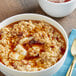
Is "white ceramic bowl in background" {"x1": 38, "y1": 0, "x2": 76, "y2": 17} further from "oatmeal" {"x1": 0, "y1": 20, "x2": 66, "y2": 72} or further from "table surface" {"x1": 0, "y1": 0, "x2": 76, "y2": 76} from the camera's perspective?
"oatmeal" {"x1": 0, "y1": 20, "x2": 66, "y2": 72}

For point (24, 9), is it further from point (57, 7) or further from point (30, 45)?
point (30, 45)

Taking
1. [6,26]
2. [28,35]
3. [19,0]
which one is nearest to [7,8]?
[19,0]

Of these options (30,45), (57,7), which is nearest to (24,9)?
(57,7)

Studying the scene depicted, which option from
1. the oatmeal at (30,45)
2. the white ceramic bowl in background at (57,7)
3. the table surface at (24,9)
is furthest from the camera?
the table surface at (24,9)

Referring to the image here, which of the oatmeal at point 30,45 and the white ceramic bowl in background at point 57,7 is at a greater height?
the white ceramic bowl in background at point 57,7

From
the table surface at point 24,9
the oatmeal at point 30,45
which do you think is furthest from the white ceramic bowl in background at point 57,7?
the oatmeal at point 30,45

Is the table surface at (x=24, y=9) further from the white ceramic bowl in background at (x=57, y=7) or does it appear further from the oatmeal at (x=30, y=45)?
the oatmeal at (x=30, y=45)

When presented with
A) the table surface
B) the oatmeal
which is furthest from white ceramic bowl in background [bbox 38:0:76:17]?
the oatmeal

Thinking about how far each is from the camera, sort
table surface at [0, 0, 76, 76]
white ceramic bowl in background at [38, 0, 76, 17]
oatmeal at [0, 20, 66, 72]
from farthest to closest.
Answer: table surface at [0, 0, 76, 76] < white ceramic bowl in background at [38, 0, 76, 17] < oatmeal at [0, 20, 66, 72]
